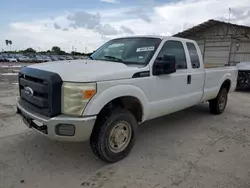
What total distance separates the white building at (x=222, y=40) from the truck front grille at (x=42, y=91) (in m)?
20.1

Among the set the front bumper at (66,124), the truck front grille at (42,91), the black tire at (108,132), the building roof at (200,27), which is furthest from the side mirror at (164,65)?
the building roof at (200,27)

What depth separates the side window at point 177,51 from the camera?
4086 millimetres

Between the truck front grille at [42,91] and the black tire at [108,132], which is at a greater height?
the truck front grille at [42,91]

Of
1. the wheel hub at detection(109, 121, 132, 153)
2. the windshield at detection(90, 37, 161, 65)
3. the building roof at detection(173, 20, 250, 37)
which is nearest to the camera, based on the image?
the wheel hub at detection(109, 121, 132, 153)

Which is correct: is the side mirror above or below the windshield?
below

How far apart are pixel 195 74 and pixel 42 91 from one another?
3.21m

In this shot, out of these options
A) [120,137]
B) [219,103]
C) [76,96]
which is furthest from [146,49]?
[219,103]

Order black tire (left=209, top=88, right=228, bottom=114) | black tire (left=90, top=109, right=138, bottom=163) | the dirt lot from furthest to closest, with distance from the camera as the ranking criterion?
black tire (left=209, top=88, right=228, bottom=114), black tire (left=90, top=109, right=138, bottom=163), the dirt lot

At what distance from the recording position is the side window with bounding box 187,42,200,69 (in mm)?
4730

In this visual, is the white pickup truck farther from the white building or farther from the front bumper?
the white building

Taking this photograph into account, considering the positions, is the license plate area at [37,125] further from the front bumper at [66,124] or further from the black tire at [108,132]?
the black tire at [108,132]

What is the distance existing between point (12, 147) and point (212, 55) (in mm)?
23834

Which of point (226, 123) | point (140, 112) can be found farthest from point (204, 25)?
point (140, 112)

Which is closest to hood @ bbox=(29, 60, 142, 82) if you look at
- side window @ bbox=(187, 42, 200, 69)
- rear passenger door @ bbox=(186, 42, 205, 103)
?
rear passenger door @ bbox=(186, 42, 205, 103)
